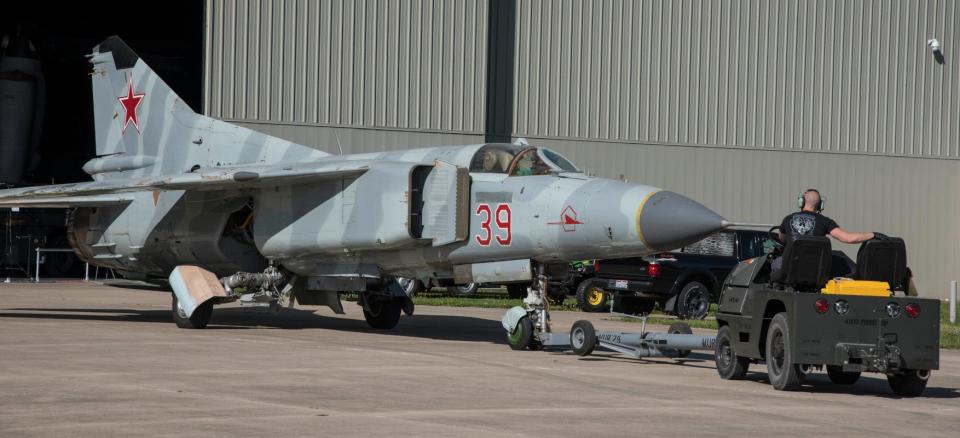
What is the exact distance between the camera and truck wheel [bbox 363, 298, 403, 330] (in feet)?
57.2

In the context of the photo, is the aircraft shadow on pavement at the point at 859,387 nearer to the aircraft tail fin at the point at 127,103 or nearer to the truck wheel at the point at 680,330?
the truck wheel at the point at 680,330

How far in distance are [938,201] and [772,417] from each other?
31.0 metres

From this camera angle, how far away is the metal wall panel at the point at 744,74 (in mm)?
33094

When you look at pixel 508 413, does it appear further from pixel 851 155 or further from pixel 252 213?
pixel 851 155

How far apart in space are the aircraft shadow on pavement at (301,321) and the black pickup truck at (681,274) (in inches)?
141

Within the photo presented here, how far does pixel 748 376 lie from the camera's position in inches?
468

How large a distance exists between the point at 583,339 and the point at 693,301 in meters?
10.1

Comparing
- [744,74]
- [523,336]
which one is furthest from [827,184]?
[523,336]

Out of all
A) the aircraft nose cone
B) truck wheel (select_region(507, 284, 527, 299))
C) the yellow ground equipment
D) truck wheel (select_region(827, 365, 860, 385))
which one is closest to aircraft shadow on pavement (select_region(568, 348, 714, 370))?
the aircraft nose cone

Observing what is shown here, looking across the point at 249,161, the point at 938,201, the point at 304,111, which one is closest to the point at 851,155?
the point at 938,201

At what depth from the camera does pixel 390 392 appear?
9547mm

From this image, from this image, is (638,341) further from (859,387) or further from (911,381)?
(911,381)

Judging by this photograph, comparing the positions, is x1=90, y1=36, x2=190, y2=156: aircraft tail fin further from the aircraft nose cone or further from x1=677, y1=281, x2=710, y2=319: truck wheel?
x1=677, y1=281, x2=710, y2=319: truck wheel

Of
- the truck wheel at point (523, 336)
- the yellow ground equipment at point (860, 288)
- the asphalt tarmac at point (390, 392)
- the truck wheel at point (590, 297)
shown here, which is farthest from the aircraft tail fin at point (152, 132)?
the yellow ground equipment at point (860, 288)
